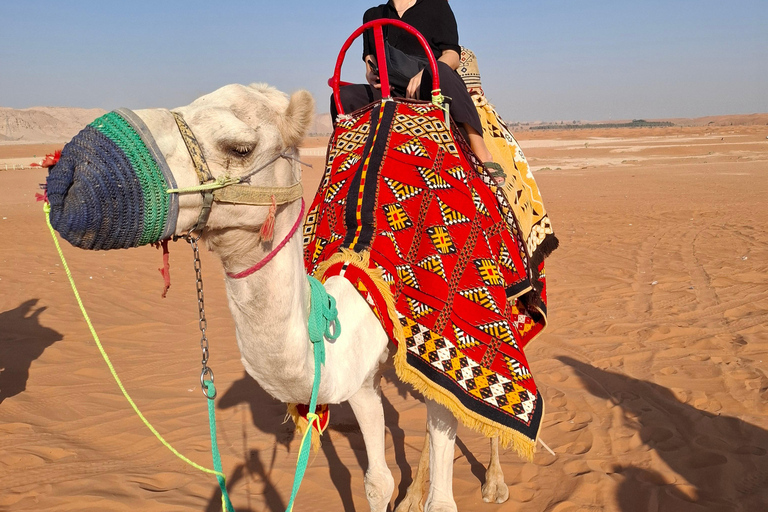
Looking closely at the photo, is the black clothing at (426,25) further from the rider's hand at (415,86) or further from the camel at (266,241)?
the camel at (266,241)

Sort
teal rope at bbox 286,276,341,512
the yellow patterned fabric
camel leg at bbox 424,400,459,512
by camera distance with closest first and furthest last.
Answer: teal rope at bbox 286,276,341,512
camel leg at bbox 424,400,459,512
the yellow patterned fabric

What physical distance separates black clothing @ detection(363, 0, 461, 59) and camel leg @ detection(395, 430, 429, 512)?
8.14 ft

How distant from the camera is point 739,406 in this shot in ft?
15.0

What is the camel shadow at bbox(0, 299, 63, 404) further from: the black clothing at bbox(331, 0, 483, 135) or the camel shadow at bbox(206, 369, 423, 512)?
the black clothing at bbox(331, 0, 483, 135)

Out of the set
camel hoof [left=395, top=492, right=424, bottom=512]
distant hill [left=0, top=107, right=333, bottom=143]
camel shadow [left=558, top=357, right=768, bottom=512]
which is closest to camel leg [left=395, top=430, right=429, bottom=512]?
camel hoof [left=395, top=492, right=424, bottom=512]

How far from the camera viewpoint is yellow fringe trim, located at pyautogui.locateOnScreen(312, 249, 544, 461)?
2439 mm

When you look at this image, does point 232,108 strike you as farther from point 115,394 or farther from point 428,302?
point 115,394

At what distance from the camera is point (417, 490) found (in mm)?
3781

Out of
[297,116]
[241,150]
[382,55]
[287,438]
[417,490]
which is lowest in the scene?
[287,438]

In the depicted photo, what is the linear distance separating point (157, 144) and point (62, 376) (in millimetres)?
4757

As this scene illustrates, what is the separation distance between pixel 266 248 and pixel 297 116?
0.43 meters

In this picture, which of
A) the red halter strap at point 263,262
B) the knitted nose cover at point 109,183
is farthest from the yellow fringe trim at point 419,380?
the knitted nose cover at point 109,183

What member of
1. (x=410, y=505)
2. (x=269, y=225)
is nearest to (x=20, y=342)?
(x=410, y=505)

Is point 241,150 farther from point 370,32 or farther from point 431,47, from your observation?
point 370,32
